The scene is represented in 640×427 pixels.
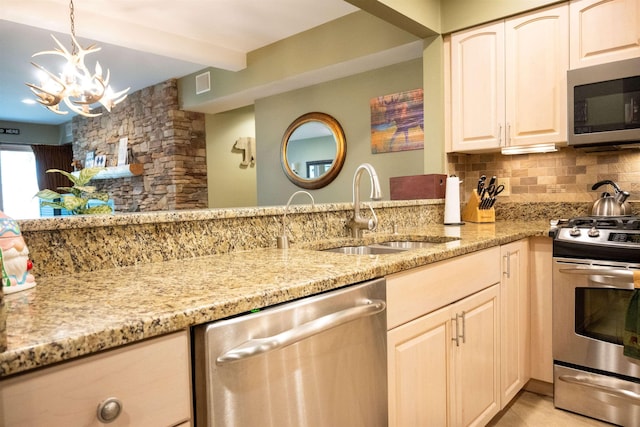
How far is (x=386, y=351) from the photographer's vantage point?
1.16 meters

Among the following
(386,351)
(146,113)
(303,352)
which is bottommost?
(386,351)

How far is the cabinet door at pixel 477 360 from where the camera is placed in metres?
1.52

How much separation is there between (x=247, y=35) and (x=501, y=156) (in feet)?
8.46

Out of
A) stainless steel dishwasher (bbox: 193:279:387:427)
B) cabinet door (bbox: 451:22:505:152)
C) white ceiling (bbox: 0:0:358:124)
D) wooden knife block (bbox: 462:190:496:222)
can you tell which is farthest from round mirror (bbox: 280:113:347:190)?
stainless steel dishwasher (bbox: 193:279:387:427)

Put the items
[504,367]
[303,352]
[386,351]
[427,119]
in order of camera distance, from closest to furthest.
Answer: [303,352] < [386,351] < [504,367] < [427,119]

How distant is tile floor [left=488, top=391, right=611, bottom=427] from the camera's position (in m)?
1.89

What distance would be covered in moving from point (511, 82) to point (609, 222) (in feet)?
3.34

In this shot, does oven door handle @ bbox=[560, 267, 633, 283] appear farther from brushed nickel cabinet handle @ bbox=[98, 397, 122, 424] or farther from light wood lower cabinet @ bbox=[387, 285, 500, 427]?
brushed nickel cabinet handle @ bbox=[98, 397, 122, 424]

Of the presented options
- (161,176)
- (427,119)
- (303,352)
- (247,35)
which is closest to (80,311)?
(303,352)

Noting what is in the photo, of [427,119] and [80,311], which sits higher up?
[427,119]

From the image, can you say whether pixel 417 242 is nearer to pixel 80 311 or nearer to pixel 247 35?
pixel 80 311

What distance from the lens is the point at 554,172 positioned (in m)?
2.61

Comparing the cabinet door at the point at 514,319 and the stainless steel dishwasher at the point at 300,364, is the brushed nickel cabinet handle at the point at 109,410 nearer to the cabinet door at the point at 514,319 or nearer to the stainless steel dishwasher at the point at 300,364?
the stainless steel dishwasher at the point at 300,364

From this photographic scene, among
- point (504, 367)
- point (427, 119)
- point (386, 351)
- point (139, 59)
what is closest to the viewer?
point (386, 351)
